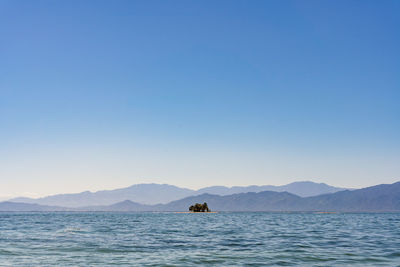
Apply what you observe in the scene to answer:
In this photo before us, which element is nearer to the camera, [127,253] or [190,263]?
[190,263]

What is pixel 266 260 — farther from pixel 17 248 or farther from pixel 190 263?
pixel 17 248

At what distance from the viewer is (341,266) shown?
77.3 ft

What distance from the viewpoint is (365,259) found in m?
26.5

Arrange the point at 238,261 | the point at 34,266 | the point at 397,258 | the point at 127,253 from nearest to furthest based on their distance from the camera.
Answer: the point at 34,266 → the point at 238,261 → the point at 397,258 → the point at 127,253

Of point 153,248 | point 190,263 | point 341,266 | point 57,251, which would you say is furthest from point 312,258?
point 57,251

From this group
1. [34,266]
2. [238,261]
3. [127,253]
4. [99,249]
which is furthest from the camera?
[99,249]

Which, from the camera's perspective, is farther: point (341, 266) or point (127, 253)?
point (127, 253)

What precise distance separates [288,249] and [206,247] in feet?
22.8

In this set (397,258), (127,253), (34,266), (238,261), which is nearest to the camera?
(34,266)

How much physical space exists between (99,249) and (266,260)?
13.9 metres

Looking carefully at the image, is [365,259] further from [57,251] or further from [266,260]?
[57,251]

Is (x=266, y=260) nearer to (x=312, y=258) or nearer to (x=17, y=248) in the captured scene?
(x=312, y=258)

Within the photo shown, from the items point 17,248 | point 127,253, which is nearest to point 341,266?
point 127,253

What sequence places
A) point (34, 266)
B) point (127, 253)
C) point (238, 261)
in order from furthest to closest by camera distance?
point (127, 253) → point (238, 261) → point (34, 266)
